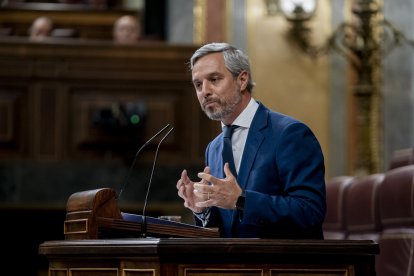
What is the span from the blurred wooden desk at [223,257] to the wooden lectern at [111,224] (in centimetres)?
19

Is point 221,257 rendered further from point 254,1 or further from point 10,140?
point 254,1

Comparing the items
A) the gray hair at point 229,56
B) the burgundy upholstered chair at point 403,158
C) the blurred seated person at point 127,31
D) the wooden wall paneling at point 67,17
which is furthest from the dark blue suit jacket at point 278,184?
the wooden wall paneling at point 67,17

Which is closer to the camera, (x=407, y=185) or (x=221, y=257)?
(x=221, y=257)

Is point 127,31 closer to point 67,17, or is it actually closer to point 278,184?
point 67,17

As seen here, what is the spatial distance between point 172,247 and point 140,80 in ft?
16.7

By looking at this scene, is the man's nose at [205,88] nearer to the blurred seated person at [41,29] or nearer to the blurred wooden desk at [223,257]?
the blurred wooden desk at [223,257]

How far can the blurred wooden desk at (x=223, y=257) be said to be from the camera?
2.58 m

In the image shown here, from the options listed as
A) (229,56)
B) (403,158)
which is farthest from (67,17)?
(229,56)

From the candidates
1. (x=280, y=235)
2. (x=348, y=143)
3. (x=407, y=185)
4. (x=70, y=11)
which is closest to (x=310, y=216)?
(x=280, y=235)

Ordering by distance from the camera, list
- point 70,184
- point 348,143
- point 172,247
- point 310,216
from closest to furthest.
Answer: point 172,247 → point 310,216 → point 70,184 → point 348,143

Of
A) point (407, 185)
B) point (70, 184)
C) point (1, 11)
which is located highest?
point (1, 11)

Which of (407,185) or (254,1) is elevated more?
(254,1)

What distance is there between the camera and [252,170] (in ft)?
10.2

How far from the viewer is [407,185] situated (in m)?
4.12
